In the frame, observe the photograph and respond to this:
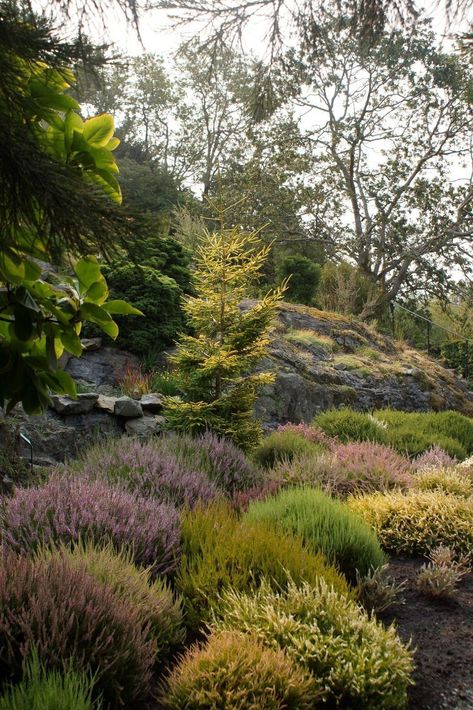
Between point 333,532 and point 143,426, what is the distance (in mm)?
3510

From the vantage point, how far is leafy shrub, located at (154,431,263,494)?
5.14m

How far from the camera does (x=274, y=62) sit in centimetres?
425

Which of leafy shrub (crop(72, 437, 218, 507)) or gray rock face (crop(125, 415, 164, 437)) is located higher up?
leafy shrub (crop(72, 437, 218, 507))

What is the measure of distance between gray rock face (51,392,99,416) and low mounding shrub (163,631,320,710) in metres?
4.48

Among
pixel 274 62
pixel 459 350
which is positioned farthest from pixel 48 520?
pixel 459 350

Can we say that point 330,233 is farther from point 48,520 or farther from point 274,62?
point 48,520

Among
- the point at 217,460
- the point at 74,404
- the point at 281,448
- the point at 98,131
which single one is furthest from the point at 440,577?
the point at 74,404

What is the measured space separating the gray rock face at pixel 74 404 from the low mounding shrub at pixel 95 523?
307 centimetres

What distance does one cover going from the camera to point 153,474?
445 centimetres

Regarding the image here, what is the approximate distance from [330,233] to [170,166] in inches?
516

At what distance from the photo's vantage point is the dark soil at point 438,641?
2906mm

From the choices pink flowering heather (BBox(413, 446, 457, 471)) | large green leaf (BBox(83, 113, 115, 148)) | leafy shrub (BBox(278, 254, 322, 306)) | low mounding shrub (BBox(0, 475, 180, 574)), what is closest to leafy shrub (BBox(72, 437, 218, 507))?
low mounding shrub (BBox(0, 475, 180, 574))

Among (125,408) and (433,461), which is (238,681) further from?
(433,461)

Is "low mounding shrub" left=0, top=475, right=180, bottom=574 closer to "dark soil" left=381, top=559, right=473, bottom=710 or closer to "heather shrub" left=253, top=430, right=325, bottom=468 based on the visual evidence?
"dark soil" left=381, top=559, right=473, bottom=710
